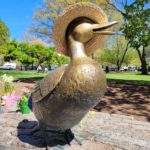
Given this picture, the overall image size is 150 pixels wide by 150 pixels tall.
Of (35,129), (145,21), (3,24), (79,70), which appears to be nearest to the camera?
(79,70)

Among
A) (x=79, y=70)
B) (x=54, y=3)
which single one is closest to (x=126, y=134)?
(x=79, y=70)

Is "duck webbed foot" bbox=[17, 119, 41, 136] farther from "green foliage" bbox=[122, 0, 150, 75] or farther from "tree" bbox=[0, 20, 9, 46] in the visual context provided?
"tree" bbox=[0, 20, 9, 46]

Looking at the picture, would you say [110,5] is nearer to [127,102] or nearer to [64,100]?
[127,102]

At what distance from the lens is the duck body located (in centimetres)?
351

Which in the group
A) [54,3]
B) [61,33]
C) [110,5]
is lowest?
[61,33]

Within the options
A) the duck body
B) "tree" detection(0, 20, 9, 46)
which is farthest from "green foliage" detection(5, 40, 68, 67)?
the duck body

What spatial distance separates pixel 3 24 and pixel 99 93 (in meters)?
27.8

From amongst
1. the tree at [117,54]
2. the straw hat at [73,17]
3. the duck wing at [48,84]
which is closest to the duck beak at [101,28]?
the straw hat at [73,17]

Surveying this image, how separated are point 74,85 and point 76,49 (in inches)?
21.3

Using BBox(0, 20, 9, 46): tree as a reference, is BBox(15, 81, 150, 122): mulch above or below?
below

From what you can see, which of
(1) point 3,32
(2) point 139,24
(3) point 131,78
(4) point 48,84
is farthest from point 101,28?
(1) point 3,32

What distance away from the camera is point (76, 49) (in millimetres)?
3779

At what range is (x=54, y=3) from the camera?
27125 millimetres

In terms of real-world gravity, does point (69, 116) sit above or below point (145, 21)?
below
